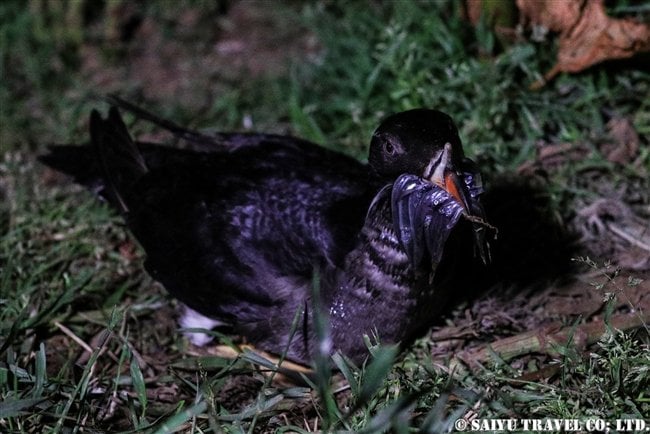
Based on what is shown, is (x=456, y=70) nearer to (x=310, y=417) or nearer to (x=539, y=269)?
(x=539, y=269)

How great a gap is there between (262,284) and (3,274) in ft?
4.37

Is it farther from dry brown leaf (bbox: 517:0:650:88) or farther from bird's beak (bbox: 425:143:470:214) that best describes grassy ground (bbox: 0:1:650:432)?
bird's beak (bbox: 425:143:470:214)

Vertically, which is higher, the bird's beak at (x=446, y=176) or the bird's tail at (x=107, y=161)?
the bird's beak at (x=446, y=176)

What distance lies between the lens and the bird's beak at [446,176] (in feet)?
9.94

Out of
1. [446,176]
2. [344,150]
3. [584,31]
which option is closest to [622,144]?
[584,31]

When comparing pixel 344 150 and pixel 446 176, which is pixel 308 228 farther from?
pixel 344 150

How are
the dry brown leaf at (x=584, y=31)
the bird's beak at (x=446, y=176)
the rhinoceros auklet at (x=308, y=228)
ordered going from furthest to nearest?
the dry brown leaf at (x=584, y=31), the rhinoceros auklet at (x=308, y=228), the bird's beak at (x=446, y=176)

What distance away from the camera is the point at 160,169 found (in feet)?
13.7

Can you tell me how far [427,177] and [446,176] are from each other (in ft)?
0.23

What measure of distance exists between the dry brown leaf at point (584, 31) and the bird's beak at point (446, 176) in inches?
73.9

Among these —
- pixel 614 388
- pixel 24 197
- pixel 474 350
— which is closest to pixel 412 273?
pixel 474 350

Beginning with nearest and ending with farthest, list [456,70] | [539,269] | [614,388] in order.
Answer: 1. [614,388]
2. [539,269]
3. [456,70]

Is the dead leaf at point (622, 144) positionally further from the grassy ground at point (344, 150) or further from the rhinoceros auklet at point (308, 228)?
the rhinoceros auklet at point (308, 228)

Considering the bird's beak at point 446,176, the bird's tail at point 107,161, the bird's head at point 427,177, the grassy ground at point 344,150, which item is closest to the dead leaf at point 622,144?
the grassy ground at point 344,150
